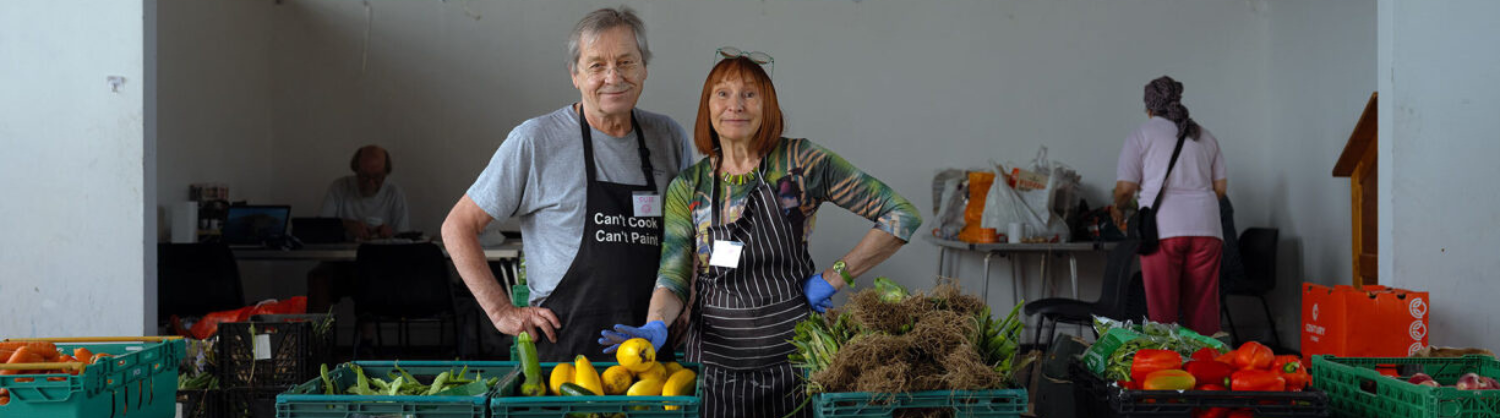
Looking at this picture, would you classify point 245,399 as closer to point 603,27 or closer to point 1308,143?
point 603,27

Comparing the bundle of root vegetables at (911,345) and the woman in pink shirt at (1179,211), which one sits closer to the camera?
the bundle of root vegetables at (911,345)

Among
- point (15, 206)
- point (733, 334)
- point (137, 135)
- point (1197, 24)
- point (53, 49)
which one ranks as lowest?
point (733, 334)

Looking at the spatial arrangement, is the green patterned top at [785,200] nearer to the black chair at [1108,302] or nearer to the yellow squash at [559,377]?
the yellow squash at [559,377]

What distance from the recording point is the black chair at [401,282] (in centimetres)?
522

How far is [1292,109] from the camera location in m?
6.52

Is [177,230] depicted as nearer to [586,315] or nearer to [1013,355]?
[586,315]

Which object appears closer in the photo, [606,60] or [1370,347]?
[606,60]

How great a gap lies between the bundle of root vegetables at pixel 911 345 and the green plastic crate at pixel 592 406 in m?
0.24

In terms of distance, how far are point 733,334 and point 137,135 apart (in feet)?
7.40

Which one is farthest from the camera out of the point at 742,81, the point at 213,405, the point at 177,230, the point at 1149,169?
the point at 177,230

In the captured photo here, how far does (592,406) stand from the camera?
1719 mm

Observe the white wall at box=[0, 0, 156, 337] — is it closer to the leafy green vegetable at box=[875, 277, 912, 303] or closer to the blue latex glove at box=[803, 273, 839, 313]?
the blue latex glove at box=[803, 273, 839, 313]

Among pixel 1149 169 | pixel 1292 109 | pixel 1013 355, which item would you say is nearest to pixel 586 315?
pixel 1013 355

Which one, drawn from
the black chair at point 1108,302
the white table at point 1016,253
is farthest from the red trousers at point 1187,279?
the white table at point 1016,253
